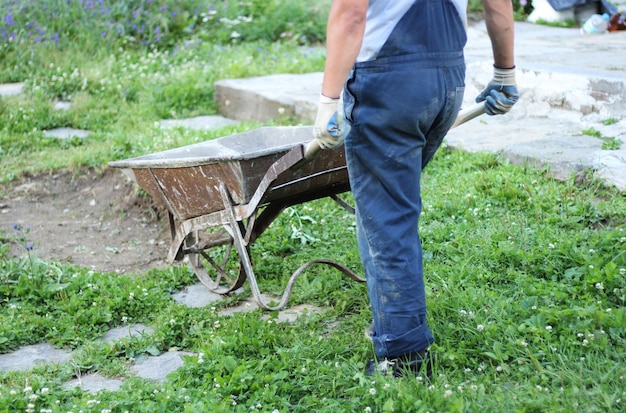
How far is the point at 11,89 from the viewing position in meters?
7.81

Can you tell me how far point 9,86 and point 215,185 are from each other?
16.9 feet

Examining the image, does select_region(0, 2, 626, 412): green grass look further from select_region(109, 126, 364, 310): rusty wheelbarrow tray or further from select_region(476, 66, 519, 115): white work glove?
select_region(476, 66, 519, 115): white work glove

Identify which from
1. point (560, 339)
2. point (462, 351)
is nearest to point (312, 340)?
point (462, 351)

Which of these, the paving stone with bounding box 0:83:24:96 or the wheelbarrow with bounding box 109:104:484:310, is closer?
the wheelbarrow with bounding box 109:104:484:310

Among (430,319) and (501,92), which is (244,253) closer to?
(430,319)

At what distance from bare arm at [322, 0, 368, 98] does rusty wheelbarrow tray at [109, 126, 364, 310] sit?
0.56 meters

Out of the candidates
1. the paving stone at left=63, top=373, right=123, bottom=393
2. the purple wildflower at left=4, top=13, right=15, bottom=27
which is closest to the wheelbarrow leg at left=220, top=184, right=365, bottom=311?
the paving stone at left=63, top=373, right=123, bottom=393

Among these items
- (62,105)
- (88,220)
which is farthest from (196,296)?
(62,105)

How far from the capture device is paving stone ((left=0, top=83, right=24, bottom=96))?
25.2 feet

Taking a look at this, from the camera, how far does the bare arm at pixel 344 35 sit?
2508 mm

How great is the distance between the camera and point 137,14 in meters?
9.40

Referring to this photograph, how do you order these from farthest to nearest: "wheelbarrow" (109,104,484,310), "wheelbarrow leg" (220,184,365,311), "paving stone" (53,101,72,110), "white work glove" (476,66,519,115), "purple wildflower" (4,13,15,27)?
1. "purple wildflower" (4,13,15,27)
2. "paving stone" (53,101,72,110)
3. "wheelbarrow leg" (220,184,365,311)
4. "wheelbarrow" (109,104,484,310)
5. "white work glove" (476,66,519,115)

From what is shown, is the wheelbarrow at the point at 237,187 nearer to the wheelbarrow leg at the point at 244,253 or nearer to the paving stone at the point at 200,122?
the wheelbarrow leg at the point at 244,253

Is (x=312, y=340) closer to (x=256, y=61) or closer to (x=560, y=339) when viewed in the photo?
(x=560, y=339)
